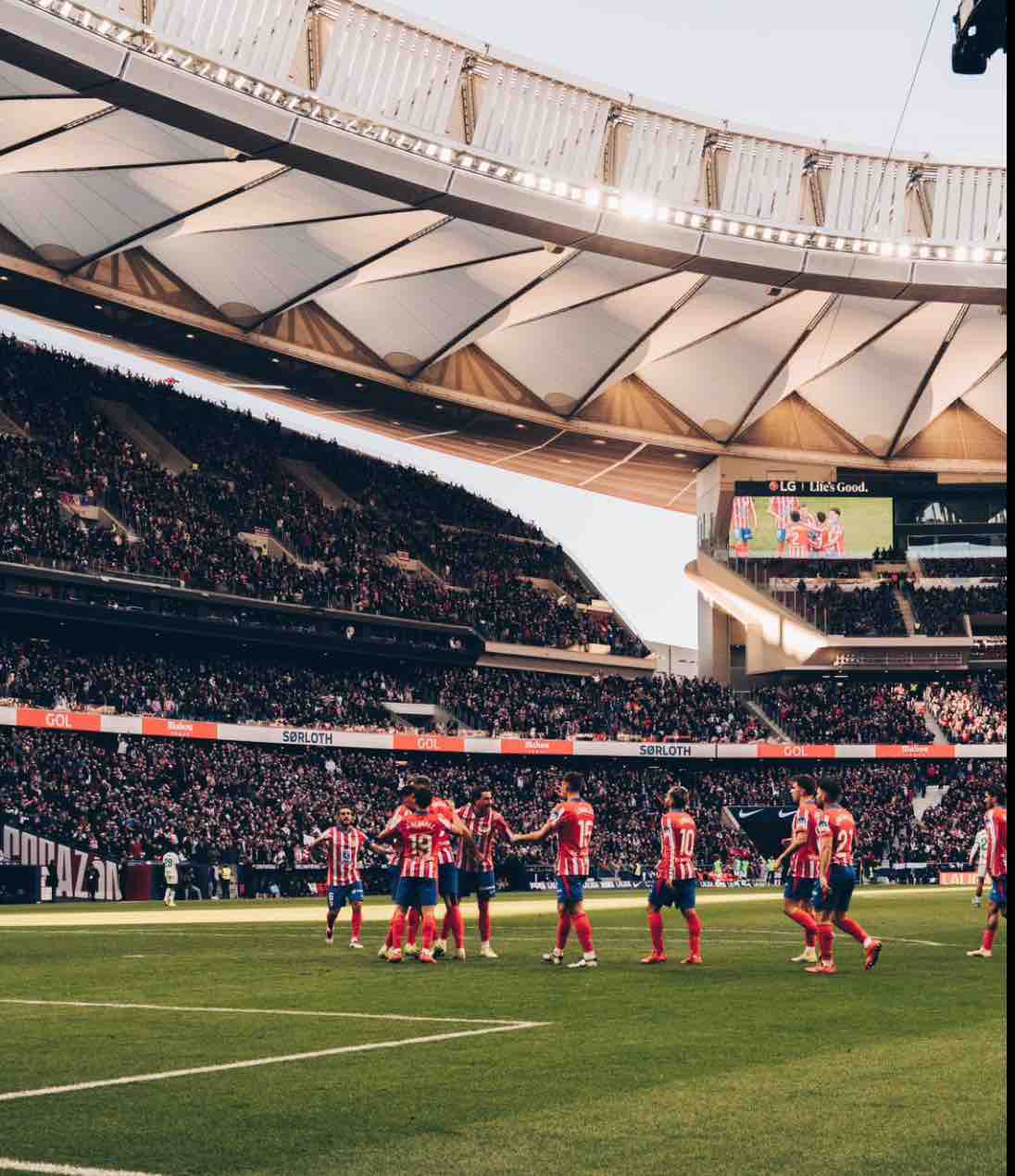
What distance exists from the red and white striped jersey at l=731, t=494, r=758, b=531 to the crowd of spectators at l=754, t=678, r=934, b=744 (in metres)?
7.76

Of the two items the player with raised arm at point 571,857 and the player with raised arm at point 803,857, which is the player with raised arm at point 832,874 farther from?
the player with raised arm at point 571,857

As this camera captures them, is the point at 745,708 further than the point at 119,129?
Yes

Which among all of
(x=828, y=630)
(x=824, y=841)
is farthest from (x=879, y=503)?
(x=824, y=841)

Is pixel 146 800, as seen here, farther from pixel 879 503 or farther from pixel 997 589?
pixel 997 589

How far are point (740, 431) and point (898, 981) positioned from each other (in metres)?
58.1

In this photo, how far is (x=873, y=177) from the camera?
5447 centimetres

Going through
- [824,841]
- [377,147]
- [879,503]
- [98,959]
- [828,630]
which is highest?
[377,147]

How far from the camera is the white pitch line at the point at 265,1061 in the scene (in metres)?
9.23

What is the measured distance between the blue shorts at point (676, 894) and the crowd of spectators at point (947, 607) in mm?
56490

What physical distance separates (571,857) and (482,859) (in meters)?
2.37

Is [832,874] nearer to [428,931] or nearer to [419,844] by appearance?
[419,844]

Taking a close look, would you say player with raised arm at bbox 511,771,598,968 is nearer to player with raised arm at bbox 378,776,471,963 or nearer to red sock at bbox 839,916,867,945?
player with raised arm at bbox 378,776,471,963

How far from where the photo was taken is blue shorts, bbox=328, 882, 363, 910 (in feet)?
74.9

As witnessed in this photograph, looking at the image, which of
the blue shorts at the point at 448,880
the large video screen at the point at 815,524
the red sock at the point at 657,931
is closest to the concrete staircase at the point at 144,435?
the large video screen at the point at 815,524
